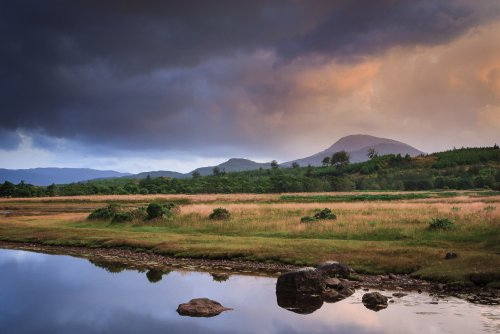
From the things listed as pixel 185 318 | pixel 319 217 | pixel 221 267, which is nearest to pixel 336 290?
pixel 185 318

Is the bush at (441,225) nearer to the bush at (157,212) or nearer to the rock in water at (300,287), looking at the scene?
the rock in water at (300,287)

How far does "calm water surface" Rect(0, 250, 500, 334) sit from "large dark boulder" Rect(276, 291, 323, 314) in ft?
1.20

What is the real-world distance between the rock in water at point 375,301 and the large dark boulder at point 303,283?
270 cm

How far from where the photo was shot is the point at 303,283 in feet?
76.5

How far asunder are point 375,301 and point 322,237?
17912 millimetres

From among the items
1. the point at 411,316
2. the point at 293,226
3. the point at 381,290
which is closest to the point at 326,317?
the point at 411,316

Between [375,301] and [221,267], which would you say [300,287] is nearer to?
[375,301]

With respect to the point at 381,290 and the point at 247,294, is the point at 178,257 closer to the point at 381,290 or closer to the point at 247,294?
the point at 247,294

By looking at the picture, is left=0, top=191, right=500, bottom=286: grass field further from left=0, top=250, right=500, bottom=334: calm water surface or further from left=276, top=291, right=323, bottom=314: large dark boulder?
left=276, top=291, right=323, bottom=314: large dark boulder

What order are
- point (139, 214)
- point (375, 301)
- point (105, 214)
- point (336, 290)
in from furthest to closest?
point (105, 214), point (139, 214), point (336, 290), point (375, 301)

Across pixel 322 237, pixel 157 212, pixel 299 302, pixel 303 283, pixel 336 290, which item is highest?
pixel 157 212

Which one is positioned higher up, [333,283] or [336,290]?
[333,283]

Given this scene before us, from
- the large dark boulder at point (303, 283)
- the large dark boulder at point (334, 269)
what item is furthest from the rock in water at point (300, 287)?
the large dark boulder at point (334, 269)

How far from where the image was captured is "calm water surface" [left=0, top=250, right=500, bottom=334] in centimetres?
1883
